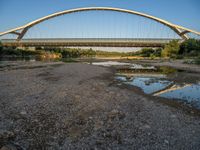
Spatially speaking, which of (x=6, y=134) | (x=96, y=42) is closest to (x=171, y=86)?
(x=6, y=134)

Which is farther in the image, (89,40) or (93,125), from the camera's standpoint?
(89,40)

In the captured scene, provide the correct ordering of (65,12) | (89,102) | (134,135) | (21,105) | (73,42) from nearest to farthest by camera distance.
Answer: (134,135)
(21,105)
(89,102)
(65,12)
(73,42)

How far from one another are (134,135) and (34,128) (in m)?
2.74

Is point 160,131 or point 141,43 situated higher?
point 141,43

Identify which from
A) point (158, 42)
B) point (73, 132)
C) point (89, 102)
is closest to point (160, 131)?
point (73, 132)

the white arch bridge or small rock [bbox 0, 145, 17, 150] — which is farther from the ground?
the white arch bridge

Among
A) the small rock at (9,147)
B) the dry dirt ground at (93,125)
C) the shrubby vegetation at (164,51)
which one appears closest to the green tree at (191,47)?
the shrubby vegetation at (164,51)

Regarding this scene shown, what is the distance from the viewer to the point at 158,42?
7356 centimetres

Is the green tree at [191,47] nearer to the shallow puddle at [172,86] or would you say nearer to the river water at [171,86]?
the river water at [171,86]

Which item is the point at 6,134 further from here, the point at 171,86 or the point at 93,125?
the point at 171,86

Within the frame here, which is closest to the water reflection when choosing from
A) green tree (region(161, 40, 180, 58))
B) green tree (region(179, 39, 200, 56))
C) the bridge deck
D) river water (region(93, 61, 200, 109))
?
river water (region(93, 61, 200, 109))

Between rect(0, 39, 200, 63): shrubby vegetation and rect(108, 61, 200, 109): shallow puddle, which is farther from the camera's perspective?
rect(0, 39, 200, 63): shrubby vegetation

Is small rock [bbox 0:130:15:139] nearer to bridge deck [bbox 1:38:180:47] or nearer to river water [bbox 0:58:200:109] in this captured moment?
river water [bbox 0:58:200:109]

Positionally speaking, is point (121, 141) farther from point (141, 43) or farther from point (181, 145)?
point (141, 43)
